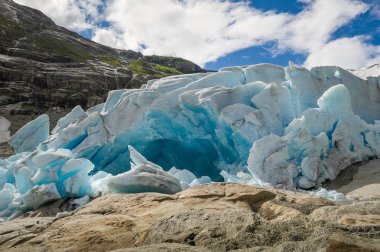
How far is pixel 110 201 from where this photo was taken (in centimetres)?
645

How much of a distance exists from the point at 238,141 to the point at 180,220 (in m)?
10.9

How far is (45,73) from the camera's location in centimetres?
5028

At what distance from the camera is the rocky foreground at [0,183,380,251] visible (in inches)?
137

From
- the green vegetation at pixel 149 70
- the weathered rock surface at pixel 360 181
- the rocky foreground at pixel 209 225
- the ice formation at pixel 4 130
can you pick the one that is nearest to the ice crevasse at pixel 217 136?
the weathered rock surface at pixel 360 181

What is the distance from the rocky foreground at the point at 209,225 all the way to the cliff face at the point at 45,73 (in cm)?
3903

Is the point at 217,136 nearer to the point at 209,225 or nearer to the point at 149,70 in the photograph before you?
the point at 209,225

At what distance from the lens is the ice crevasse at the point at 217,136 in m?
12.3

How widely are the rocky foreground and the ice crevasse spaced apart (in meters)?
5.14

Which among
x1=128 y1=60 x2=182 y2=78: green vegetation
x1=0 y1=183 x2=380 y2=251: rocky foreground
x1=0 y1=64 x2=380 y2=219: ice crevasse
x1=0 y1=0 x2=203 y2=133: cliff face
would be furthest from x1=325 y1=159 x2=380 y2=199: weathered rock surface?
x1=128 y1=60 x2=182 y2=78: green vegetation

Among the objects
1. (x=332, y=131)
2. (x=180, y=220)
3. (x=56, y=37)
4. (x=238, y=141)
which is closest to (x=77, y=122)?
(x=238, y=141)

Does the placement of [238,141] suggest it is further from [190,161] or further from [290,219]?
[290,219]

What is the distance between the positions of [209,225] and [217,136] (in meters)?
11.8

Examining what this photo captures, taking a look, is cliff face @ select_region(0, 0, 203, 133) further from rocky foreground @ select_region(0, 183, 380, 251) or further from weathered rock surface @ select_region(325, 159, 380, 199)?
rocky foreground @ select_region(0, 183, 380, 251)

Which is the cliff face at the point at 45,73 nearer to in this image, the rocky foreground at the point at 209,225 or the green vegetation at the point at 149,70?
the green vegetation at the point at 149,70
